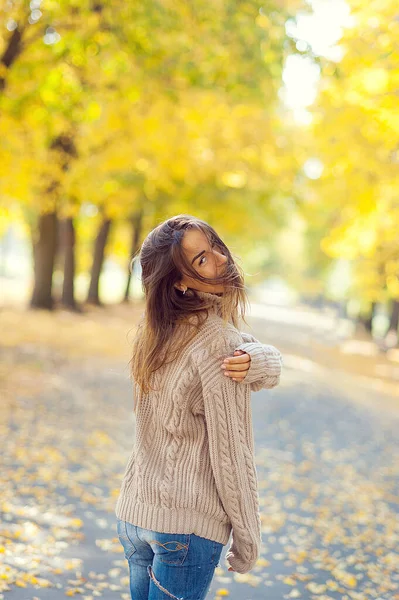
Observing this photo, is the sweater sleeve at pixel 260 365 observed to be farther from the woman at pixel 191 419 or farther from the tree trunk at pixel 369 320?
the tree trunk at pixel 369 320

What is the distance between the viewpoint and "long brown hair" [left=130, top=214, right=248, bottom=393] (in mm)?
2381

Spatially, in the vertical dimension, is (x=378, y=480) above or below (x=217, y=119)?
below

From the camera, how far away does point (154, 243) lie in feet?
7.93

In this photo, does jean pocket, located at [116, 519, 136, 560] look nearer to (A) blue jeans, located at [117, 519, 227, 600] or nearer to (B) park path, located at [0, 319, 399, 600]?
(A) blue jeans, located at [117, 519, 227, 600]

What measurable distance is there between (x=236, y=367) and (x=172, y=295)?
330mm

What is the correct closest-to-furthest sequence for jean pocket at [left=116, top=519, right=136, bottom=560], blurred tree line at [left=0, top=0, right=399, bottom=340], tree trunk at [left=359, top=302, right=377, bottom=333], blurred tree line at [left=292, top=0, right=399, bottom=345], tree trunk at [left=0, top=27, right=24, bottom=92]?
jean pocket at [left=116, top=519, right=136, bottom=560], blurred tree line at [left=292, top=0, right=399, bottom=345], blurred tree line at [left=0, top=0, right=399, bottom=340], tree trunk at [left=0, top=27, right=24, bottom=92], tree trunk at [left=359, top=302, right=377, bottom=333]

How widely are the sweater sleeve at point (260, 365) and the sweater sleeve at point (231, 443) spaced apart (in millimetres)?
53

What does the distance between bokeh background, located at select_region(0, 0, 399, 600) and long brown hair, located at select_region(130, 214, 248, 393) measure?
0.36 meters

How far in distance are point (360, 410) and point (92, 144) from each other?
876 cm

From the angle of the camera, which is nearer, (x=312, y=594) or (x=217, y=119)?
(x=312, y=594)

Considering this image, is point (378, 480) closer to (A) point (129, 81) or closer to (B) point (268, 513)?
(B) point (268, 513)

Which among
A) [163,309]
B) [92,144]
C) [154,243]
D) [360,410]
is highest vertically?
[92,144]

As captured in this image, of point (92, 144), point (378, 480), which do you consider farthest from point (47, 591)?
point (92, 144)

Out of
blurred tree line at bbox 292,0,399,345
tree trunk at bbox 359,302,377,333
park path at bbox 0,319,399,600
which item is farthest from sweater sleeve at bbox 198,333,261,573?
tree trunk at bbox 359,302,377,333
